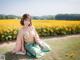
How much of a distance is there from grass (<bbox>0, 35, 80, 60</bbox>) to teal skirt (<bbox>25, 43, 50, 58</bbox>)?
10cm

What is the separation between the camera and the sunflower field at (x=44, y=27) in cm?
554

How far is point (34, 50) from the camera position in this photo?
5.09 metres

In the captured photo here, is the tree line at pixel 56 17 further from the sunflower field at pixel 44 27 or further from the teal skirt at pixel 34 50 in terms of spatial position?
the teal skirt at pixel 34 50

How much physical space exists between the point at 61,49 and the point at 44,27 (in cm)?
85

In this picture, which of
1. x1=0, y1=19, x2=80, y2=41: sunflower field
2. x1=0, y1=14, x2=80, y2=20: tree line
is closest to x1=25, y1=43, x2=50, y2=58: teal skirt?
x1=0, y1=19, x2=80, y2=41: sunflower field

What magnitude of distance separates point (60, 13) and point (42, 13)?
0.44 meters

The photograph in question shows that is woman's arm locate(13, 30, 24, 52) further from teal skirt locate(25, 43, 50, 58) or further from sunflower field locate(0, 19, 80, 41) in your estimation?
sunflower field locate(0, 19, 80, 41)

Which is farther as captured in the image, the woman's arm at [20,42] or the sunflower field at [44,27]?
the sunflower field at [44,27]

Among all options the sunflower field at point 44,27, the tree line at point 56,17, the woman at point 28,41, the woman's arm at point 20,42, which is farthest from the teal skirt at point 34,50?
the tree line at point 56,17

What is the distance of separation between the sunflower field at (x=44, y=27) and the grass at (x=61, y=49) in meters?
0.20

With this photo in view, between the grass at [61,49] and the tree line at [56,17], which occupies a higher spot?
the tree line at [56,17]

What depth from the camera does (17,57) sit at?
5.05 metres

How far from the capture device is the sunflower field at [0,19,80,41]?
5.54 m

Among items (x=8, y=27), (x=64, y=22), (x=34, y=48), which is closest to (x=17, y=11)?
(x=8, y=27)
